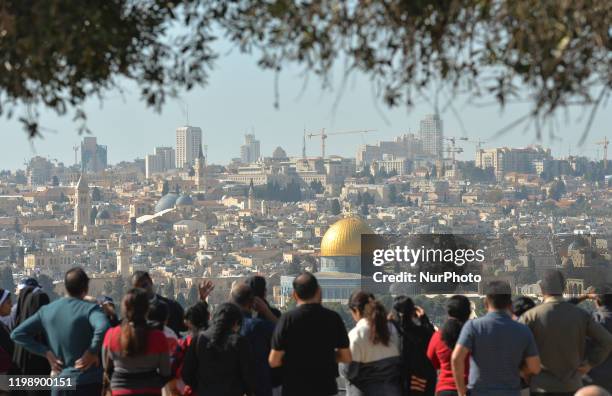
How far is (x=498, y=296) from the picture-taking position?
588cm

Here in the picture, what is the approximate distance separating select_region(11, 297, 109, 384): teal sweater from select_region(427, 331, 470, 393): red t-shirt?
4.46 ft

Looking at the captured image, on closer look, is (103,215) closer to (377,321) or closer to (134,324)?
→ (377,321)

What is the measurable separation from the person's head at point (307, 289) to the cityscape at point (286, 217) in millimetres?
55376

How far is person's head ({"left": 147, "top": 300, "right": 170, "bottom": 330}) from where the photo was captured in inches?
239

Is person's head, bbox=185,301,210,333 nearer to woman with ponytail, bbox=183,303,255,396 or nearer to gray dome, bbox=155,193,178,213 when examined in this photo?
woman with ponytail, bbox=183,303,255,396

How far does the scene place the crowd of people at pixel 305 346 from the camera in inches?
230

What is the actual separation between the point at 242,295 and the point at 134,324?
2.52ft

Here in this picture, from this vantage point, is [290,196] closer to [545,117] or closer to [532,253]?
[532,253]

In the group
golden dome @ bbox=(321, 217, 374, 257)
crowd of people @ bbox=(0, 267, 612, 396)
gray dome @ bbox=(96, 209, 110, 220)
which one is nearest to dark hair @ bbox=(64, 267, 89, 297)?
crowd of people @ bbox=(0, 267, 612, 396)

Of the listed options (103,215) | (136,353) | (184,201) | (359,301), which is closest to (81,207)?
(103,215)

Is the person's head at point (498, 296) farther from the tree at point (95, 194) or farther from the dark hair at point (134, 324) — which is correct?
the tree at point (95, 194)

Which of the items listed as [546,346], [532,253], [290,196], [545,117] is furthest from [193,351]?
[290,196]

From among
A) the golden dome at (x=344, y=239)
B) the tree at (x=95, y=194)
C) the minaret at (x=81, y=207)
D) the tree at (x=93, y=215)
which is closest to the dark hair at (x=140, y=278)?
the golden dome at (x=344, y=239)

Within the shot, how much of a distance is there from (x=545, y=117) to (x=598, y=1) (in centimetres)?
35
